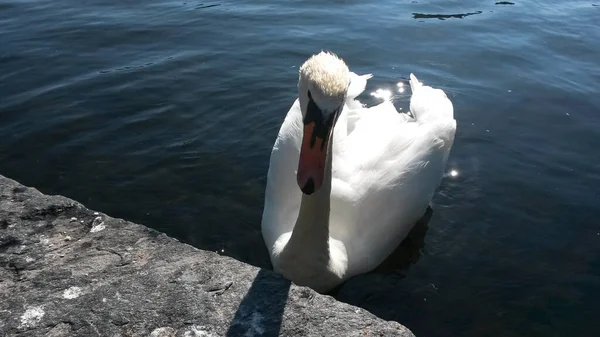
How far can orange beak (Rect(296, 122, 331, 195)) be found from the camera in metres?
→ 4.02

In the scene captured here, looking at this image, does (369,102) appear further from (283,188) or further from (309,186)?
(309,186)

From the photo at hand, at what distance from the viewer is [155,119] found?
8.43 metres

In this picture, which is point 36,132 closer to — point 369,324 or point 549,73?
point 369,324

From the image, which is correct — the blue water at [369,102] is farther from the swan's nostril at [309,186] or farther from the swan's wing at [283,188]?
the swan's nostril at [309,186]

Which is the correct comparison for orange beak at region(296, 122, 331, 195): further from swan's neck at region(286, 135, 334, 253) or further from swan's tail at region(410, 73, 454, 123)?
swan's tail at region(410, 73, 454, 123)

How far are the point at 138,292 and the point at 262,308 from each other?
0.63 meters

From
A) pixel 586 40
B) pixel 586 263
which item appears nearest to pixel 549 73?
pixel 586 40

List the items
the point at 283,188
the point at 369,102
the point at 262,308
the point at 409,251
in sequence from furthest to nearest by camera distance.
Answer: the point at 369,102 < the point at 409,251 < the point at 283,188 < the point at 262,308

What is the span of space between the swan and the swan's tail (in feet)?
0.04

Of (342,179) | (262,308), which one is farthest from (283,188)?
(262,308)

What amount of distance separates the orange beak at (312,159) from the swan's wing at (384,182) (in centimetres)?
154

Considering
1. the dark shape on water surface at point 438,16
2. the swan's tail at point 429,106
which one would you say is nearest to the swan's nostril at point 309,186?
the swan's tail at point 429,106

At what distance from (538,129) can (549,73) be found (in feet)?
7.44

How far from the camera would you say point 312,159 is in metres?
4.03
